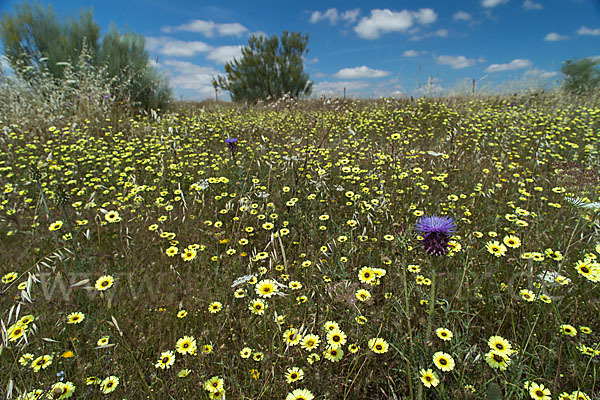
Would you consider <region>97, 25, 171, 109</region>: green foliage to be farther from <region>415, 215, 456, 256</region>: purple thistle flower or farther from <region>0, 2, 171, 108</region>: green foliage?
<region>415, 215, 456, 256</region>: purple thistle flower

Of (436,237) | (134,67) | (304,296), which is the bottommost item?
(304,296)

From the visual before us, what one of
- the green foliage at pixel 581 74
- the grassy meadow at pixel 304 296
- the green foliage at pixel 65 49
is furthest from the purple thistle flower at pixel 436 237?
the green foliage at pixel 581 74

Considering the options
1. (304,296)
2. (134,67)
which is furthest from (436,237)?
(134,67)

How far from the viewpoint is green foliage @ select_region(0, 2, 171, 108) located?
24.8ft

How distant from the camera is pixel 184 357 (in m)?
1.43

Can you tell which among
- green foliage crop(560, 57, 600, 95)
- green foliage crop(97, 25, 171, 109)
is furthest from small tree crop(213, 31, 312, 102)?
green foliage crop(560, 57, 600, 95)

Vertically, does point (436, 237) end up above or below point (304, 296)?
above

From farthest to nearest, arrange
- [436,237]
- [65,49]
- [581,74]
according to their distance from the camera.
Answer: [581,74]
[65,49]
[436,237]

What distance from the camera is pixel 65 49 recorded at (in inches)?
303

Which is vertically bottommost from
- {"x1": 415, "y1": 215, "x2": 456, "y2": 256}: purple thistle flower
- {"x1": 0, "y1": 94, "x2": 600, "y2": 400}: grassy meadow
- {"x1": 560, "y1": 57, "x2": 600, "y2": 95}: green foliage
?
{"x1": 0, "y1": 94, "x2": 600, "y2": 400}: grassy meadow

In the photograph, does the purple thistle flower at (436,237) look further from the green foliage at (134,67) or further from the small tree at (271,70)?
the small tree at (271,70)

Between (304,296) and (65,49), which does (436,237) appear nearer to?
(304,296)

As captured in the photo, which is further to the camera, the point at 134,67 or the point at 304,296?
the point at 134,67

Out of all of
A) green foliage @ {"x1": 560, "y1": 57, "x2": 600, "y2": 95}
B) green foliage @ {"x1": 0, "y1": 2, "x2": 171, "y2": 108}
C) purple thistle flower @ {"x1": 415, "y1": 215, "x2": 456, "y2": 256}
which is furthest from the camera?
green foliage @ {"x1": 560, "y1": 57, "x2": 600, "y2": 95}
